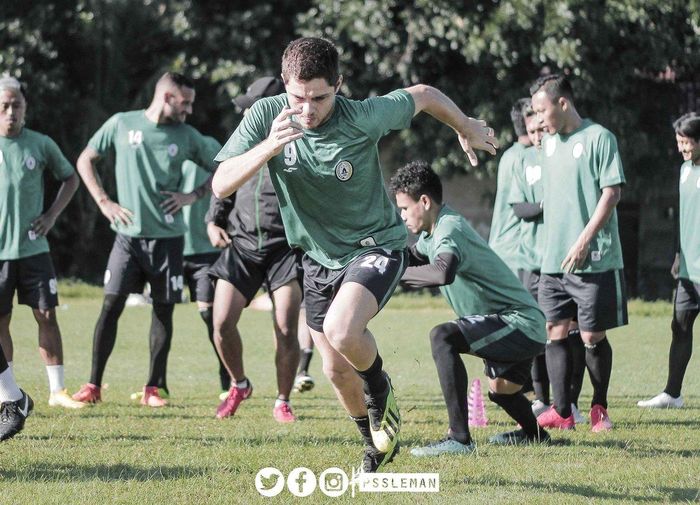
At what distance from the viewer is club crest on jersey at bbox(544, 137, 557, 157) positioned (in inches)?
310

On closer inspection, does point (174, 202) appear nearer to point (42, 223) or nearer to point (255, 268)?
point (42, 223)

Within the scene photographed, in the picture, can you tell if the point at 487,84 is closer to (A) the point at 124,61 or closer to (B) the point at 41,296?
(A) the point at 124,61

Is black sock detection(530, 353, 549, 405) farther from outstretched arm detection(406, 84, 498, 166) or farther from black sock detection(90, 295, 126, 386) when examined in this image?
black sock detection(90, 295, 126, 386)

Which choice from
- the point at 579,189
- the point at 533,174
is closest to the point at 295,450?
the point at 579,189

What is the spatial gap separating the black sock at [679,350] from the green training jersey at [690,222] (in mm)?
343

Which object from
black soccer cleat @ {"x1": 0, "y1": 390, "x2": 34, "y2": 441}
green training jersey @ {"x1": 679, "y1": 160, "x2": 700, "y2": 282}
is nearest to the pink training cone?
green training jersey @ {"x1": 679, "y1": 160, "x2": 700, "y2": 282}

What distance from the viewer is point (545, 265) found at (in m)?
7.91

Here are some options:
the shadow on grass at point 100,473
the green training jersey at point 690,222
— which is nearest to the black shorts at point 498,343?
the shadow on grass at point 100,473

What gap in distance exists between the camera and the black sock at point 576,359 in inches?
319

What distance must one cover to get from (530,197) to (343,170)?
346 cm

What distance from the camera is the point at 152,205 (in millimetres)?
8992

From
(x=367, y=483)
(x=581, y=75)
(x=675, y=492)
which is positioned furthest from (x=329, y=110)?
(x=581, y=75)

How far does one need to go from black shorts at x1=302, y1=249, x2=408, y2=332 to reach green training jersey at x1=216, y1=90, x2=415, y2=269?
2.7 inches

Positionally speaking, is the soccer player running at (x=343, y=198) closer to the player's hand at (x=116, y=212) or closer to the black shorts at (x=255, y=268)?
the black shorts at (x=255, y=268)
